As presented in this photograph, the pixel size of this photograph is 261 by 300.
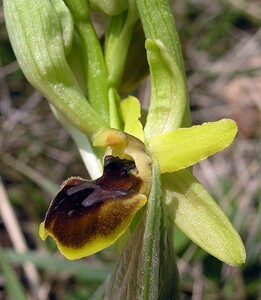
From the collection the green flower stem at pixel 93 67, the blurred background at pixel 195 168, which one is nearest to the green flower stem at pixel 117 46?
A: the green flower stem at pixel 93 67

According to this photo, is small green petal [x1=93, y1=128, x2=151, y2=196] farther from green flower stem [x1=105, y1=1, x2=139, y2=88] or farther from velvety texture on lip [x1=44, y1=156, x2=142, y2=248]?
green flower stem [x1=105, y1=1, x2=139, y2=88]

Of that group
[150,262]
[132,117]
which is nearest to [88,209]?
[150,262]

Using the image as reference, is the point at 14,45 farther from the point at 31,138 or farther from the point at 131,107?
the point at 31,138

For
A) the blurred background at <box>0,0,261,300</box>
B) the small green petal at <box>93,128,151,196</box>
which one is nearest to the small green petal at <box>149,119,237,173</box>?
the small green petal at <box>93,128,151,196</box>

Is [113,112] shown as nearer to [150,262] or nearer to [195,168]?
[150,262]

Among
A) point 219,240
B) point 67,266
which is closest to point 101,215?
point 219,240

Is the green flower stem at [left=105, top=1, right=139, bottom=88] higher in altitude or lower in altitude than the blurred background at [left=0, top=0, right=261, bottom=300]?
higher
